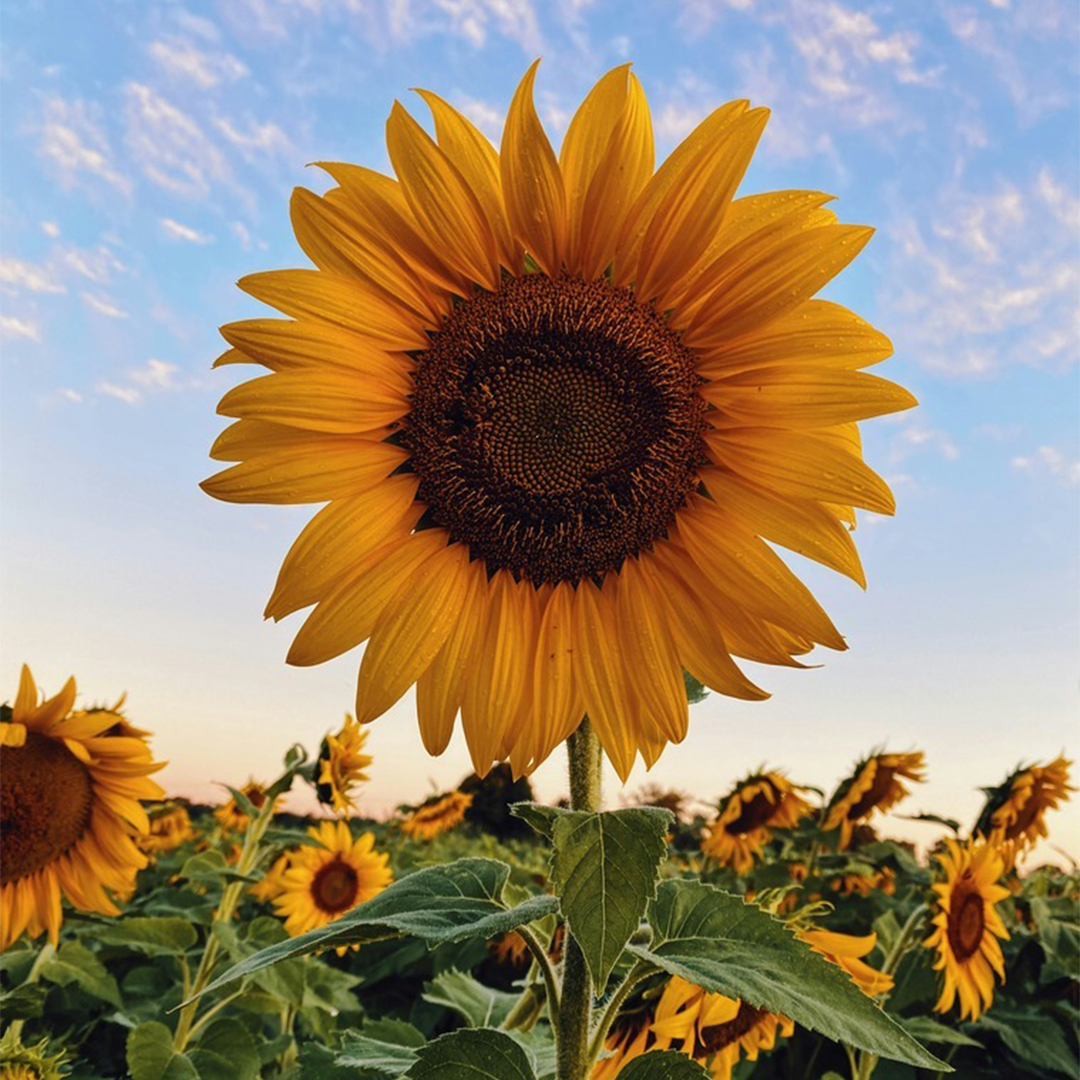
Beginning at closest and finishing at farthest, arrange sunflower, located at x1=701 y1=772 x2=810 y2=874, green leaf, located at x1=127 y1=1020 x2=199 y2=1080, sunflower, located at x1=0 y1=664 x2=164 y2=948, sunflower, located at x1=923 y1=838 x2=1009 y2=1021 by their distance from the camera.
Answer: green leaf, located at x1=127 y1=1020 x2=199 y2=1080 < sunflower, located at x1=923 y1=838 x2=1009 y2=1021 < sunflower, located at x1=0 y1=664 x2=164 y2=948 < sunflower, located at x1=701 y1=772 x2=810 y2=874

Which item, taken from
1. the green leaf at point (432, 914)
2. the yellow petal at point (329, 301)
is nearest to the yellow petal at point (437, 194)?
the yellow petal at point (329, 301)

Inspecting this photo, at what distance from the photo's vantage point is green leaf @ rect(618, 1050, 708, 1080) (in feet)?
5.32

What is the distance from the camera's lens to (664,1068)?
165 cm

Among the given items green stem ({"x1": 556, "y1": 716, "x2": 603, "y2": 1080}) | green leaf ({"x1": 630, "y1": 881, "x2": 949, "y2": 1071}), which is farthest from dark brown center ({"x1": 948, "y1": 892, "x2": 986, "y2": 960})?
green stem ({"x1": 556, "y1": 716, "x2": 603, "y2": 1080})

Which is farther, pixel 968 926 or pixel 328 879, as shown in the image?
pixel 328 879

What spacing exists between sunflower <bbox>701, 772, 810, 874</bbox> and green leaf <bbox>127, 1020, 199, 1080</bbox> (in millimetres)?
3194

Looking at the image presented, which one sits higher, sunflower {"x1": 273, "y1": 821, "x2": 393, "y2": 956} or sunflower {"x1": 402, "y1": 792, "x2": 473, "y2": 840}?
sunflower {"x1": 402, "y1": 792, "x2": 473, "y2": 840}

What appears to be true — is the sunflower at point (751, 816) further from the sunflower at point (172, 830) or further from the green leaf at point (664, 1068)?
the green leaf at point (664, 1068)

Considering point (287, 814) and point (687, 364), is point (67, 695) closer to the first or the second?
point (687, 364)

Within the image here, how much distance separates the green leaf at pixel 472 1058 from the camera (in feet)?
5.39

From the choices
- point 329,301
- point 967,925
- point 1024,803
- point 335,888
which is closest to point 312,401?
point 329,301

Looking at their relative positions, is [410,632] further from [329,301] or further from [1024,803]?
[1024,803]

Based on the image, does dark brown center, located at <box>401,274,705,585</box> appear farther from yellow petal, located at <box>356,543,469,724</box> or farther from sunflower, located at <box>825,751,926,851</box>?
sunflower, located at <box>825,751,926,851</box>

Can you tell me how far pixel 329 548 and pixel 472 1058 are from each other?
886 mm
